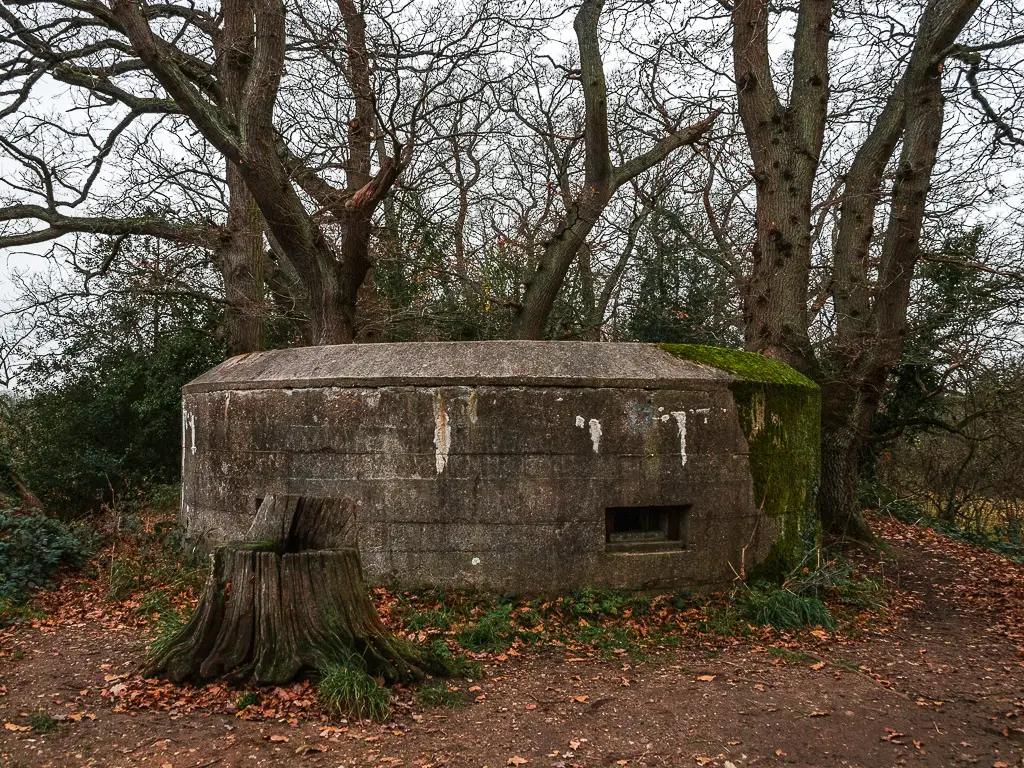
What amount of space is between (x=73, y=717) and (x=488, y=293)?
375 inches

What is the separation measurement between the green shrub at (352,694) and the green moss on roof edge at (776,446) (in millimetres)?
3866

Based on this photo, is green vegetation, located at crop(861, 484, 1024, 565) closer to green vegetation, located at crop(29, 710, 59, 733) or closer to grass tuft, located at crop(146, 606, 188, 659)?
grass tuft, located at crop(146, 606, 188, 659)

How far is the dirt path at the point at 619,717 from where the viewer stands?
4.15m

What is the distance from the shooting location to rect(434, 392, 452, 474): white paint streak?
21.8 feet

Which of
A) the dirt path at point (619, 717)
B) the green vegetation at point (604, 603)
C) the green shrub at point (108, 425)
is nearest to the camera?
the dirt path at point (619, 717)

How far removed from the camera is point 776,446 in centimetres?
734

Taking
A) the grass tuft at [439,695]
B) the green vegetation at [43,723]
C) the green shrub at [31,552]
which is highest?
the green shrub at [31,552]

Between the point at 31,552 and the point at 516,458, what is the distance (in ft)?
16.4

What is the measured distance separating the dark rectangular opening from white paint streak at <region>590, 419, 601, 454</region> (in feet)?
1.76

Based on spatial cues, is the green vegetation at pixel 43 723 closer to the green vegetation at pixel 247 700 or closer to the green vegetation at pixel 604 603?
the green vegetation at pixel 247 700

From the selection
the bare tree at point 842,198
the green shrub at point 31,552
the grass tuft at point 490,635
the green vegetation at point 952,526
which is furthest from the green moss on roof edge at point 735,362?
the green shrub at point 31,552

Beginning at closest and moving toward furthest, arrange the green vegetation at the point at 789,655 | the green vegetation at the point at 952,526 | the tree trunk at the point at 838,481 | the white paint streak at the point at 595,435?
1. the green vegetation at the point at 789,655
2. the white paint streak at the point at 595,435
3. the tree trunk at the point at 838,481
4. the green vegetation at the point at 952,526

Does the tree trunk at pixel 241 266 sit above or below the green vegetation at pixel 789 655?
above

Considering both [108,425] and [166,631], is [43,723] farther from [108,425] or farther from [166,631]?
[108,425]
